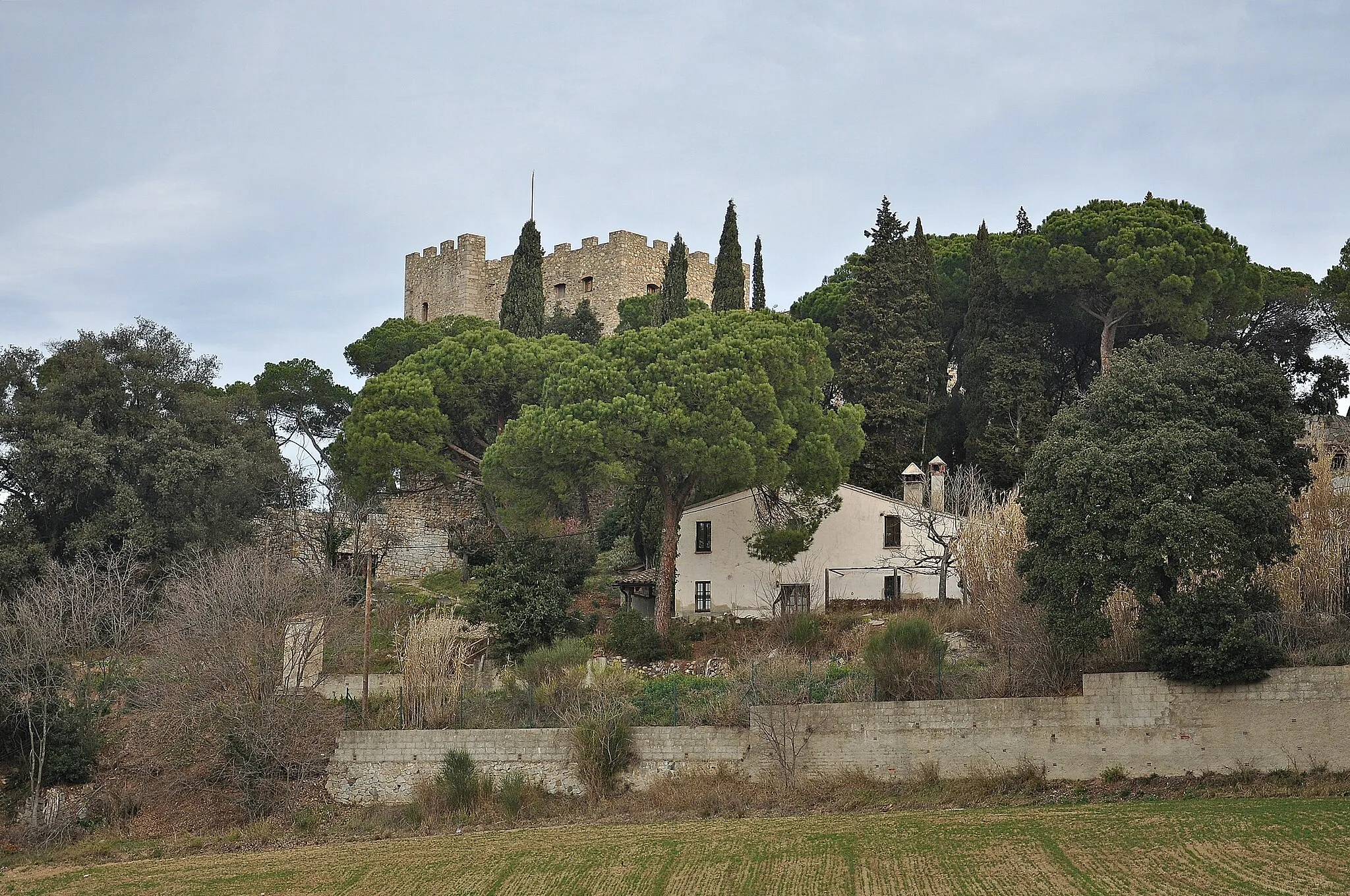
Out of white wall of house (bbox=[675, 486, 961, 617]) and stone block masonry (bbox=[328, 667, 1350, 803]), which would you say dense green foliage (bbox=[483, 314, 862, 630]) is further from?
stone block masonry (bbox=[328, 667, 1350, 803])

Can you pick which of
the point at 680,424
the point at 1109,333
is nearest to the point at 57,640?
the point at 680,424

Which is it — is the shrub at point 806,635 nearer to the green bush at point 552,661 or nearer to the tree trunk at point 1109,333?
the green bush at point 552,661

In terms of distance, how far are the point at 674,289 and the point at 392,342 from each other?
12211mm

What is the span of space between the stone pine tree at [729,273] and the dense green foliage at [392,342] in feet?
33.0

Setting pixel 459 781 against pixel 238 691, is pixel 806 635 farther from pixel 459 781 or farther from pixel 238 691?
pixel 238 691

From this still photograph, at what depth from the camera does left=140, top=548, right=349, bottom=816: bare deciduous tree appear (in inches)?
1079

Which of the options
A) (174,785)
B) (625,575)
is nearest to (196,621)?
(174,785)

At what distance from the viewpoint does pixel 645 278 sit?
2382 inches

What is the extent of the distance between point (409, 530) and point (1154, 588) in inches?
1103

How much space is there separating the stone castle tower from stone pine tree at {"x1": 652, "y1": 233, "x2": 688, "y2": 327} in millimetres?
9389

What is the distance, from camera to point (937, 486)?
1500 inches

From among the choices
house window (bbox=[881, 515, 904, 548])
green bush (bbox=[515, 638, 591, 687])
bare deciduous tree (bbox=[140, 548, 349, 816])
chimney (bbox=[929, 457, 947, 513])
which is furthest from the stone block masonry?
chimney (bbox=[929, 457, 947, 513])

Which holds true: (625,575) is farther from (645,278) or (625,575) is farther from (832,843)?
(645,278)

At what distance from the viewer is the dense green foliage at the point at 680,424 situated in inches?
1325
